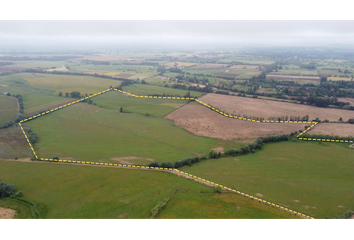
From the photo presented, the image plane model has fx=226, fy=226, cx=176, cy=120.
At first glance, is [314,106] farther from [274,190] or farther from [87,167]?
[87,167]

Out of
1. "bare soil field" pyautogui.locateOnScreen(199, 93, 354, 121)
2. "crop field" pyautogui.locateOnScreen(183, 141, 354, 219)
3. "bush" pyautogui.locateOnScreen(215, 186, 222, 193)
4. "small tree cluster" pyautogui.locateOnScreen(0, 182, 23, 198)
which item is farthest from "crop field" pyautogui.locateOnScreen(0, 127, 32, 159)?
"bare soil field" pyautogui.locateOnScreen(199, 93, 354, 121)

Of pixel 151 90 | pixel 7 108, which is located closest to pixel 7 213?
pixel 7 108

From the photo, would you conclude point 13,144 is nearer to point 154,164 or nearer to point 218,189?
point 154,164

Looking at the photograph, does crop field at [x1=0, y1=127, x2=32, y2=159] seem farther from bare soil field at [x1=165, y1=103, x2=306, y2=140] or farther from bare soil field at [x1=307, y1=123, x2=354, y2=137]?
A: bare soil field at [x1=307, y1=123, x2=354, y2=137]

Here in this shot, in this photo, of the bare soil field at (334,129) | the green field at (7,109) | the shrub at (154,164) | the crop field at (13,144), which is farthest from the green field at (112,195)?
the bare soil field at (334,129)

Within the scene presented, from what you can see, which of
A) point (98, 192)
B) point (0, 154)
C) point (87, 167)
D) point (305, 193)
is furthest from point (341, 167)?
point (0, 154)
